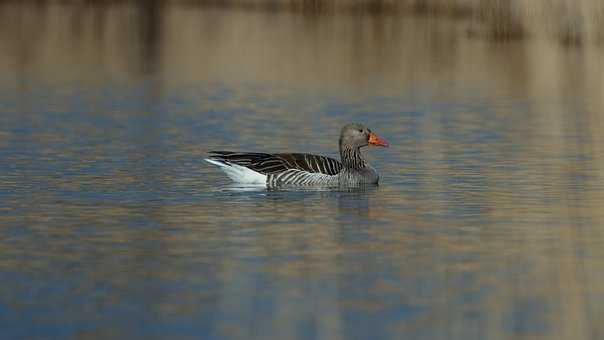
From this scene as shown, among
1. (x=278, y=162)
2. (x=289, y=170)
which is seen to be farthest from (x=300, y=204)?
(x=278, y=162)

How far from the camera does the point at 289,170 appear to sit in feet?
55.4

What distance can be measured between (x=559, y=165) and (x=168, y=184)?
203 inches

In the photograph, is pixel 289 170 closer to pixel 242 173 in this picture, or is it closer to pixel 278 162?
pixel 278 162

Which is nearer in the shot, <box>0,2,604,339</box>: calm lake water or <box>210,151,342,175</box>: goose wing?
<box>0,2,604,339</box>: calm lake water

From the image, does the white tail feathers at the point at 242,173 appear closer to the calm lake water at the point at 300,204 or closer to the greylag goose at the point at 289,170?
the greylag goose at the point at 289,170

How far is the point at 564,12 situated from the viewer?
118 feet

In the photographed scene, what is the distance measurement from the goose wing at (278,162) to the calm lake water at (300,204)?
1.04 feet

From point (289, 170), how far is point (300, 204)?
4.14 ft

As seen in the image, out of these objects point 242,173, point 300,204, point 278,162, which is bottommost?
point 300,204

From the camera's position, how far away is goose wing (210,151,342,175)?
16812 millimetres

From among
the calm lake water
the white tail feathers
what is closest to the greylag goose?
the white tail feathers

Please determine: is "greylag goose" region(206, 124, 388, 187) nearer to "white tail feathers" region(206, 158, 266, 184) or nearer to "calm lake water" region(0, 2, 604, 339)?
"white tail feathers" region(206, 158, 266, 184)

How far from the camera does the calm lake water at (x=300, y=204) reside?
1014 centimetres

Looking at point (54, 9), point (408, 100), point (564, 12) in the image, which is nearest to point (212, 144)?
point (408, 100)
